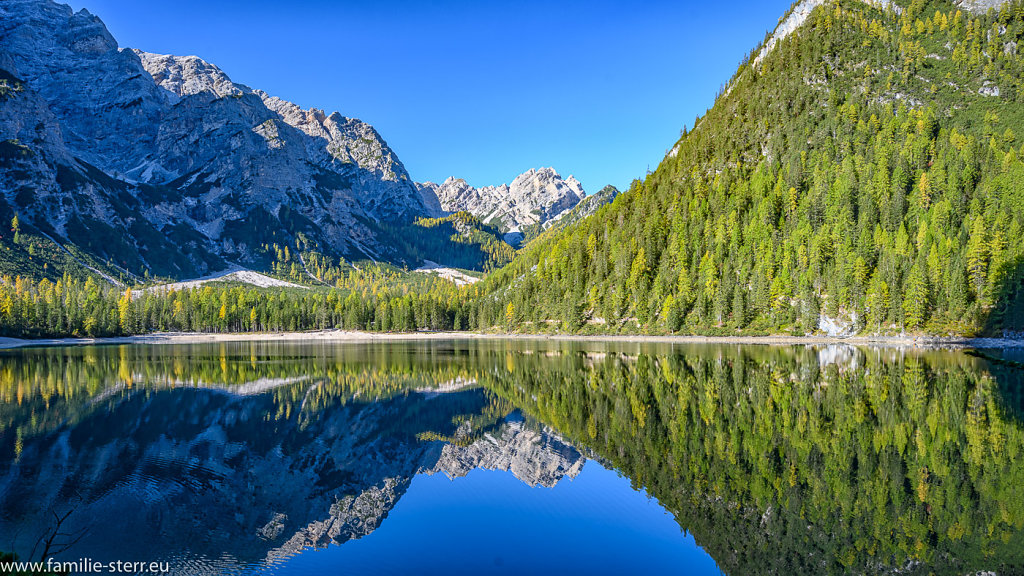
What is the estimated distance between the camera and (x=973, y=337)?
263 feet

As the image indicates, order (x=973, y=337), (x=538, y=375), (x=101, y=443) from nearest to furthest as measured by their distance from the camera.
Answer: (x=101, y=443) → (x=538, y=375) → (x=973, y=337)

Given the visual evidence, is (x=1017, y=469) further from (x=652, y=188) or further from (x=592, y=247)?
(x=652, y=188)

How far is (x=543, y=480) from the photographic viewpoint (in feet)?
69.4

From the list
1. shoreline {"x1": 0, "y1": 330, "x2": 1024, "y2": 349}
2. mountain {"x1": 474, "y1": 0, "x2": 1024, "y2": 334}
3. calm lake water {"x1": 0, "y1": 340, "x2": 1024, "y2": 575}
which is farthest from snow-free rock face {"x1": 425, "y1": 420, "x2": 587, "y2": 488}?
mountain {"x1": 474, "y1": 0, "x2": 1024, "y2": 334}

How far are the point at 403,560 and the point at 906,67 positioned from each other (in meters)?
168

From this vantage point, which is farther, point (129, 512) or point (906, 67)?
point (906, 67)

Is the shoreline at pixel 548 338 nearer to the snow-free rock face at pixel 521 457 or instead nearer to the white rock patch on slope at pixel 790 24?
the snow-free rock face at pixel 521 457

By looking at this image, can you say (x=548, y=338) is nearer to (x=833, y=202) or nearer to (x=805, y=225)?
(x=805, y=225)

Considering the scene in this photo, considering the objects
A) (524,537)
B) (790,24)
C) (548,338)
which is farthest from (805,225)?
(524,537)

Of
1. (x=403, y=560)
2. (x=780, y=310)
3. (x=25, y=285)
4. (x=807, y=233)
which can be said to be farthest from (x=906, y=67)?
(x=25, y=285)

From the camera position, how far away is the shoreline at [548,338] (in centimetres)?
7975

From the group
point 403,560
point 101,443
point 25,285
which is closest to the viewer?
point 403,560

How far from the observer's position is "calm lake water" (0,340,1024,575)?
13.9m

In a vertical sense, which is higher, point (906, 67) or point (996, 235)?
point (906, 67)
